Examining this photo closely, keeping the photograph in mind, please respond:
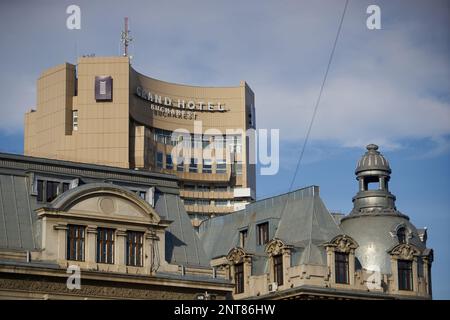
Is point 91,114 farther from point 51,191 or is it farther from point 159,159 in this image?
point 51,191

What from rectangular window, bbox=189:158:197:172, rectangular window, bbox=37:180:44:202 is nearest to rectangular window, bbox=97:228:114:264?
rectangular window, bbox=37:180:44:202

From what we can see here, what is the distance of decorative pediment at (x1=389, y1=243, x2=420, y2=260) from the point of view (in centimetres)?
9706

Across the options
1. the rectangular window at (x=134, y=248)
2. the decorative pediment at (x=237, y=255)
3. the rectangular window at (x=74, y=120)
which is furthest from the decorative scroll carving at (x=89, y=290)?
the rectangular window at (x=74, y=120)

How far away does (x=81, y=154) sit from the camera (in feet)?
557

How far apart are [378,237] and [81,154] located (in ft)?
257

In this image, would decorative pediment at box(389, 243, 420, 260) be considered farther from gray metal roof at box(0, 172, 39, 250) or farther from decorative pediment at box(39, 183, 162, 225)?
gray metal roof at box(0, 172, 39, 250)

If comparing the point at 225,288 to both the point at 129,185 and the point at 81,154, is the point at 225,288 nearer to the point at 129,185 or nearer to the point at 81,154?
the point at 129,185

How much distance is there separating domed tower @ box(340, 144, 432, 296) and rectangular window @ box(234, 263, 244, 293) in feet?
30.1

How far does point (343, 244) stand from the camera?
94.1 meters

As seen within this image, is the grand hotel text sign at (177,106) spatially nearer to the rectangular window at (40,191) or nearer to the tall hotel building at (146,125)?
the tall hotel building at (146,125)

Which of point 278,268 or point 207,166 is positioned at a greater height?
point 207,166

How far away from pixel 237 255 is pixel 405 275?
1327 cm

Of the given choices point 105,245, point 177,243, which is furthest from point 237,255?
point 105,245
